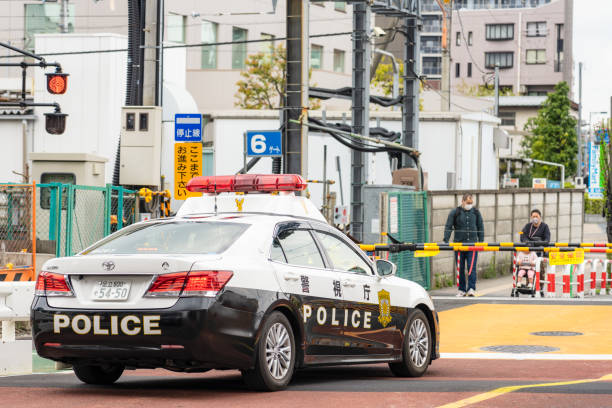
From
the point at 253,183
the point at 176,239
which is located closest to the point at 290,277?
the point at 176,239

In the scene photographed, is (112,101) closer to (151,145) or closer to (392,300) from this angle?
(151,145)

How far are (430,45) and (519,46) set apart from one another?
1390 cm

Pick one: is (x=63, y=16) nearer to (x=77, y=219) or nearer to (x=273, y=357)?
(x=77, y=219)

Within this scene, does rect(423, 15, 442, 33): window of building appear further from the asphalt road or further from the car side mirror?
the car side mirror

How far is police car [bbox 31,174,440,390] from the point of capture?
8.52 m

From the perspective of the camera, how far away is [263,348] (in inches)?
347

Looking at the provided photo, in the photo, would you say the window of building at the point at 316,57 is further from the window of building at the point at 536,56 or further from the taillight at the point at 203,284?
the window of building at the point at 536,56

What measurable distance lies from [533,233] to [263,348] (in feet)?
48.2

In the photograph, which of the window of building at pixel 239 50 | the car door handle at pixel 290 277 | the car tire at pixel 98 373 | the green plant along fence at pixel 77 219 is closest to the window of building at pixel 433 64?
the window of building at pixel 239 50

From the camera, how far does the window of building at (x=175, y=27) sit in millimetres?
53781

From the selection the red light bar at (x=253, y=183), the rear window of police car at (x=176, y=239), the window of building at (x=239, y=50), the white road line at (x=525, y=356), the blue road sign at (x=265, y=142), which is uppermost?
the window of building at (x=239, y=50)

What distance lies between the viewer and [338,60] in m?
66.2

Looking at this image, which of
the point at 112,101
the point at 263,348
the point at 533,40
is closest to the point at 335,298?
the point at 263,348

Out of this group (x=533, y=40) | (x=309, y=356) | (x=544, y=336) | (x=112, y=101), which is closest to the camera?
(x=309, y=356)
